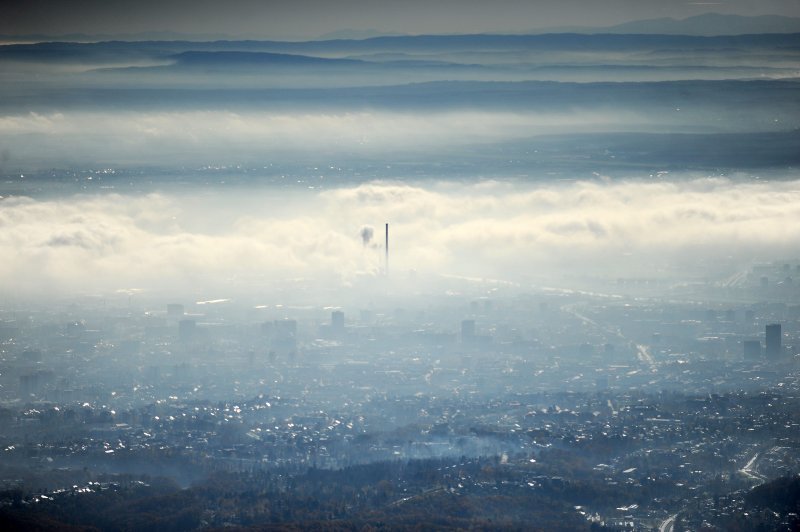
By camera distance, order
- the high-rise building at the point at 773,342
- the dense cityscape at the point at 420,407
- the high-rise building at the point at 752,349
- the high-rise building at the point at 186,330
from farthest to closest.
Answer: the high-rise building at the point at 186,330, the high-rise building at the point at 752,349, the high-rise building at the point at 773,342, the dense cityscape at the point at 420,407

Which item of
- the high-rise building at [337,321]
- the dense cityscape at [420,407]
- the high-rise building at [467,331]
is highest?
the high-rise building at [337,321]

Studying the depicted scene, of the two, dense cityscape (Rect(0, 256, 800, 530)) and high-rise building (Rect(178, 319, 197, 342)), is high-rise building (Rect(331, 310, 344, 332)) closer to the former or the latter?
dense cityscape (Rect(0, 256, 800, 530))

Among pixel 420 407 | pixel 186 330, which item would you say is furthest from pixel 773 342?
pixel 186 330

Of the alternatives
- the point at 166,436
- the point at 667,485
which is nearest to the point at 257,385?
the point at 166,436

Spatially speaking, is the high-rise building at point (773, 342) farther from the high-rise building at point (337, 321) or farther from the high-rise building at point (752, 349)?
the high-rise building at point (337, 321)

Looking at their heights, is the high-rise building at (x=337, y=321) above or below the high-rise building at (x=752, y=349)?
above

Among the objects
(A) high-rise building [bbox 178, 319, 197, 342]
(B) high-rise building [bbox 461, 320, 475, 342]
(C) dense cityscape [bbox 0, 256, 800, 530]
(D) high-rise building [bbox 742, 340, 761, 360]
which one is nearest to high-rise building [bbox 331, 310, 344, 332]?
(C) dense cityscape [bbox 0, 256, 800, 530]

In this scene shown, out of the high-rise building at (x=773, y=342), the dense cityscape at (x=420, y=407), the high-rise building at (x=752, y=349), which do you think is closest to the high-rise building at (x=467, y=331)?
the dense cityscape at (x=420, y=407)

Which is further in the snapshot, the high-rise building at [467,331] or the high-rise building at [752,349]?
the high-rise building at [467,331]

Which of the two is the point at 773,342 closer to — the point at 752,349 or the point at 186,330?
the point at 752,349
